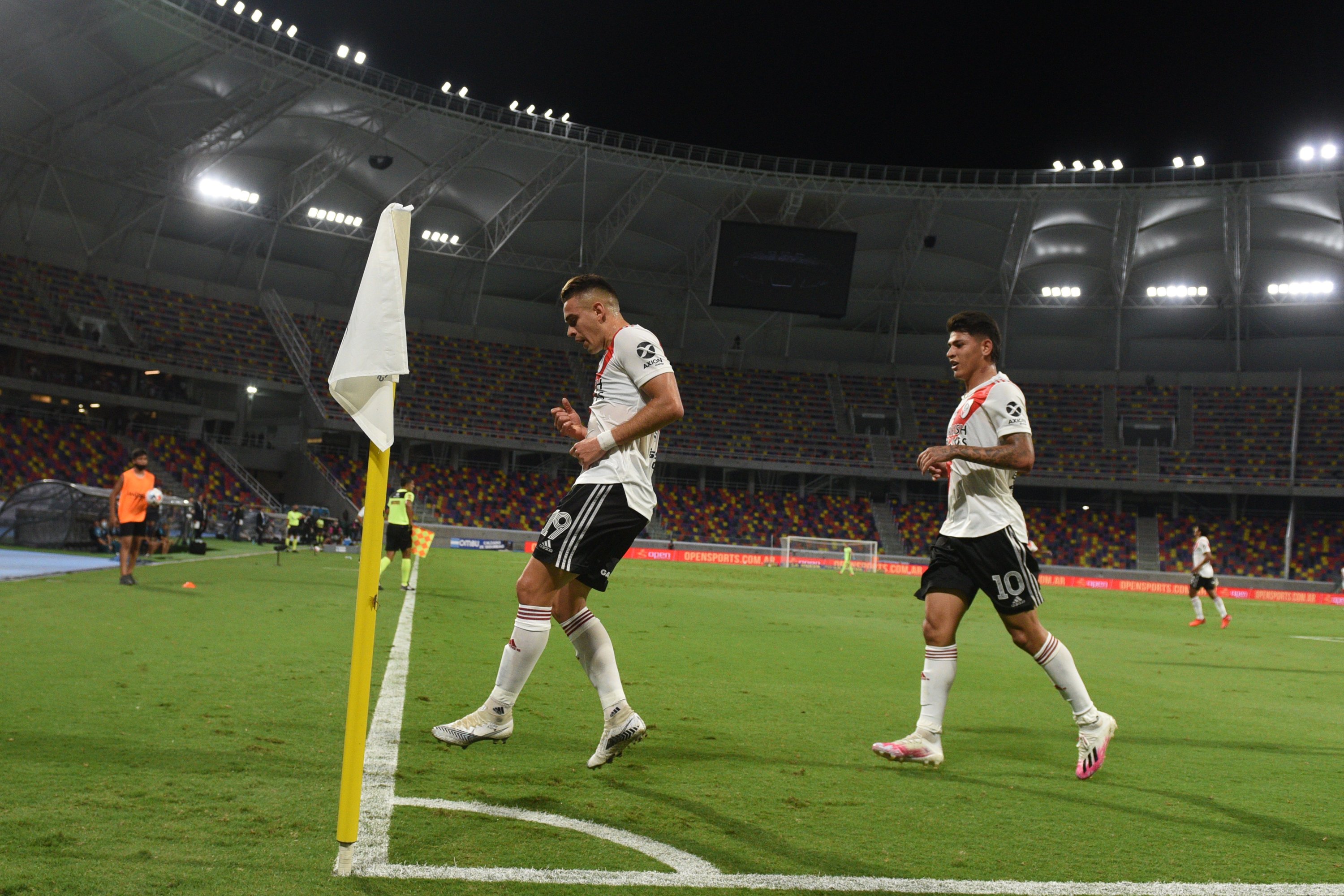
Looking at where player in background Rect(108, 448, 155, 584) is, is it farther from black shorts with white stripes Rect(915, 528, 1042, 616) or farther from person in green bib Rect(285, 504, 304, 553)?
person in green bib Rect(285, 504, 304, 553)

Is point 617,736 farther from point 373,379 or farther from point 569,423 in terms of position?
point 373,379

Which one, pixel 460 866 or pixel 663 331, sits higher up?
pixel 663 331

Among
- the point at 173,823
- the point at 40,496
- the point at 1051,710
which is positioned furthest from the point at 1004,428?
the point at 40,496

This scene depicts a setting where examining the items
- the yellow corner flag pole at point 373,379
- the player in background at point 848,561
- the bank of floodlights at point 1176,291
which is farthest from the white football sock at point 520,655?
the bank of floodlights at point 1176,291

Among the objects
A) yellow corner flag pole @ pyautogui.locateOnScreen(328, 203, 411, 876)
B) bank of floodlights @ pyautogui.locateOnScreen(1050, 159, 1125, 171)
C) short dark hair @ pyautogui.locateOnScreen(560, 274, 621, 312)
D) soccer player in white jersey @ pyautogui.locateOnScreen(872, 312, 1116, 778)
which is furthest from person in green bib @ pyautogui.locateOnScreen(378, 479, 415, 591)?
bank of floodlights @ pyautogui.locateOnScreen(1050, 159, 1125, 171)

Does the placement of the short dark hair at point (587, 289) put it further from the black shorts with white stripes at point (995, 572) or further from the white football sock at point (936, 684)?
the white football sock at point (936, 684)

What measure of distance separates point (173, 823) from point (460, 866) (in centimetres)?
99

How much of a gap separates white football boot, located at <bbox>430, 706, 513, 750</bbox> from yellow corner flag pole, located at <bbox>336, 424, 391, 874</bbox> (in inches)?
50.3

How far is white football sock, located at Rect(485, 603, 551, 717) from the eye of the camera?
4270mm

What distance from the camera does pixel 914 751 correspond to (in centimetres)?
473

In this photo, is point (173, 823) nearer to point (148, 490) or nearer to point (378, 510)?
point (378, 510)

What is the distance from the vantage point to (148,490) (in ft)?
44.8

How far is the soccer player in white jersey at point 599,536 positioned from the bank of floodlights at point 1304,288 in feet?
167

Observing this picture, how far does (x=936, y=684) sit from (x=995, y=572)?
2.10ft
